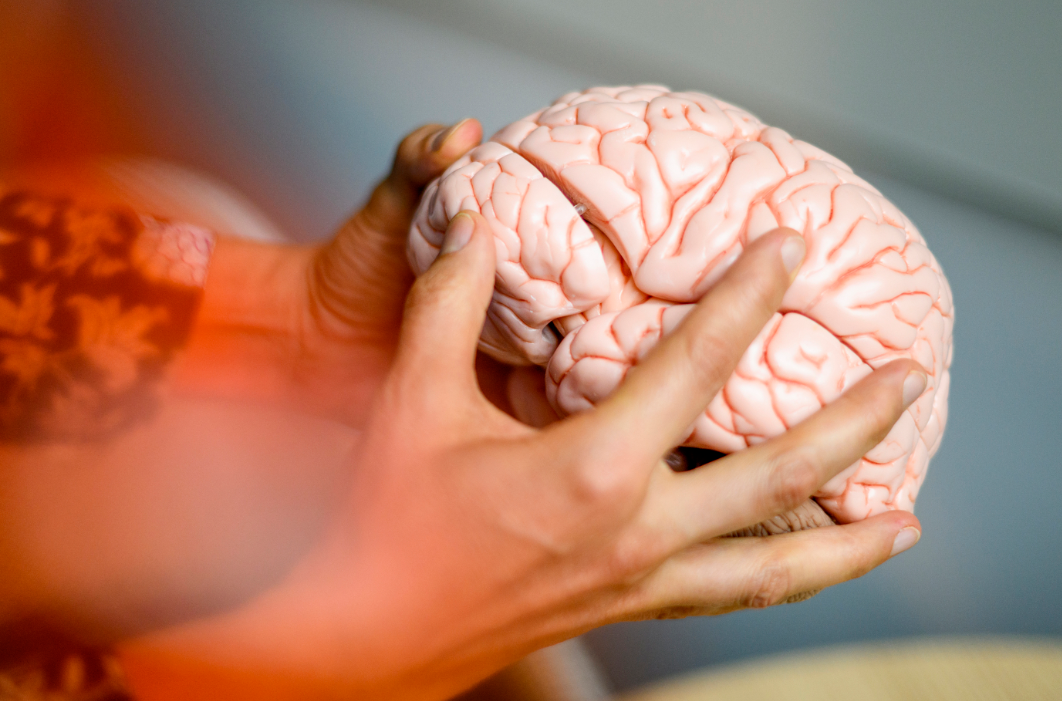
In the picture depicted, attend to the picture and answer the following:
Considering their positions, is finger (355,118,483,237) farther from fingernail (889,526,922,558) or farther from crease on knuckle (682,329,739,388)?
fingernail (889,526,922,558)

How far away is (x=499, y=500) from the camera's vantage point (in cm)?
60

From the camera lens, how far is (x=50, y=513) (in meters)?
0.94

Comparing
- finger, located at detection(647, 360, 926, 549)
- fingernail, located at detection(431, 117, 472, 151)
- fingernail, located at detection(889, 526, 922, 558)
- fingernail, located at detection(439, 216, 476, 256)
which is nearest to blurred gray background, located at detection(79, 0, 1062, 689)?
fingernail, located at detection(431, 117, 472, 151)

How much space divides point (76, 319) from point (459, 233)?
619 millimetres

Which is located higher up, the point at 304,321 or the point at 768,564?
the point at 768,564

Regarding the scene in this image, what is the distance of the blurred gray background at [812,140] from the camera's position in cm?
155

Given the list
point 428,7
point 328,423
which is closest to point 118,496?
point 328,423

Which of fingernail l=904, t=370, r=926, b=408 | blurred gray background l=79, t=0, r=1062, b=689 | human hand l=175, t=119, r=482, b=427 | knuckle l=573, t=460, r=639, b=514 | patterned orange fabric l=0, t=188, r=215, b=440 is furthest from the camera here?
blurred gray background l=79, t=0, r=1062, b=689

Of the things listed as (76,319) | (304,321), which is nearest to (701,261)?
(76,319)

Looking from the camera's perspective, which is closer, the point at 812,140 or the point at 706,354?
the point at 706,354

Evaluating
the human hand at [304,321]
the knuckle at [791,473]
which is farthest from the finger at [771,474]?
the human hand at [304,321]

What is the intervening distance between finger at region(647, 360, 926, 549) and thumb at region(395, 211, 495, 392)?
9.1 inches

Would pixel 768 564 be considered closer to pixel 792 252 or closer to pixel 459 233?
pixel 792 252

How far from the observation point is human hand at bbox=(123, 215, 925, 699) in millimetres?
595
